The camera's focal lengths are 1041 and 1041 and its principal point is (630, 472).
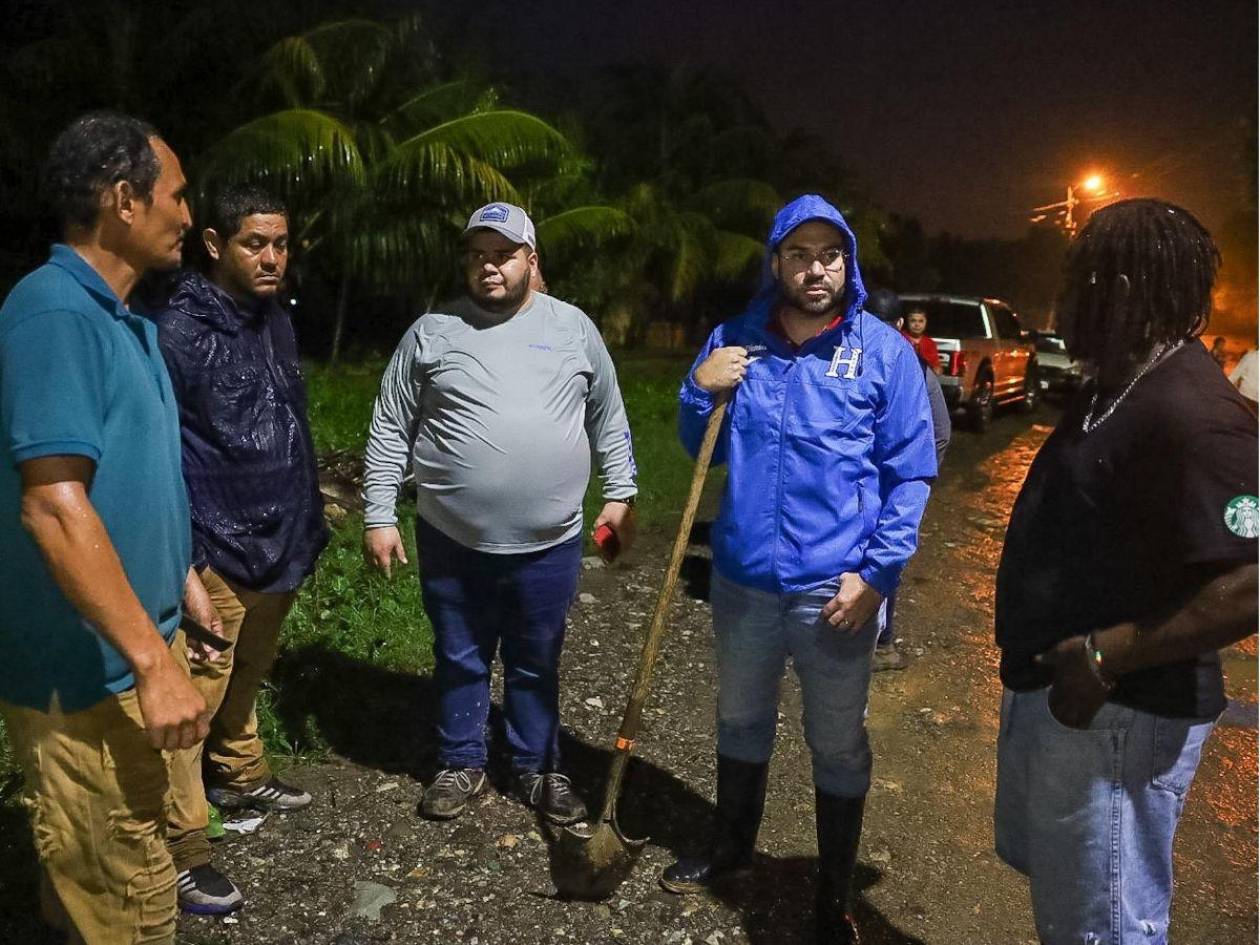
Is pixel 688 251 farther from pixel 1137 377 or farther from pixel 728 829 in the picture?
pixel 1137 377

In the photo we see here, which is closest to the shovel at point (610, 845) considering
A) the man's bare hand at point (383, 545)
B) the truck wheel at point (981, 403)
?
the man's bare hand at point (383, 545)

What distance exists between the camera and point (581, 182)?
742 inches

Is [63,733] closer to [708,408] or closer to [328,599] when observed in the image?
[708,408]

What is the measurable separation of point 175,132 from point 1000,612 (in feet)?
51.5

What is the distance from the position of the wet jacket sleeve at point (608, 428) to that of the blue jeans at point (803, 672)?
0.68 meters

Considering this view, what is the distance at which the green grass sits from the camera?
13.8ft

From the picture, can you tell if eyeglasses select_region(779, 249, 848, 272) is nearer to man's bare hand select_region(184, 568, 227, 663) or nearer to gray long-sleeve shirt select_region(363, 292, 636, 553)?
gray long-sleeve shirt select_region(363, 292, 636, 553)

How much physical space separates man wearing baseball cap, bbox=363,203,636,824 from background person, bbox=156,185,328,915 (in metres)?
0.30

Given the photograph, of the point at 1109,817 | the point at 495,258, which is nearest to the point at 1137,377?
the point at 1109,817

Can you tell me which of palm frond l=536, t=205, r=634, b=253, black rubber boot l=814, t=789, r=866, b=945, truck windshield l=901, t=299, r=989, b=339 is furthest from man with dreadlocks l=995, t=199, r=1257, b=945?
palm frond l=536, t=205, r=634, b=253

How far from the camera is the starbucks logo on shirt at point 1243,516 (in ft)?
5.73

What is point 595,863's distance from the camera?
3162mm

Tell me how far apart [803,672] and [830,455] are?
2.11ft

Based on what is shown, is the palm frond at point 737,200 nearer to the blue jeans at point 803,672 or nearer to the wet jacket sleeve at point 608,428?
the wet jacket sleeve at point 608,428
